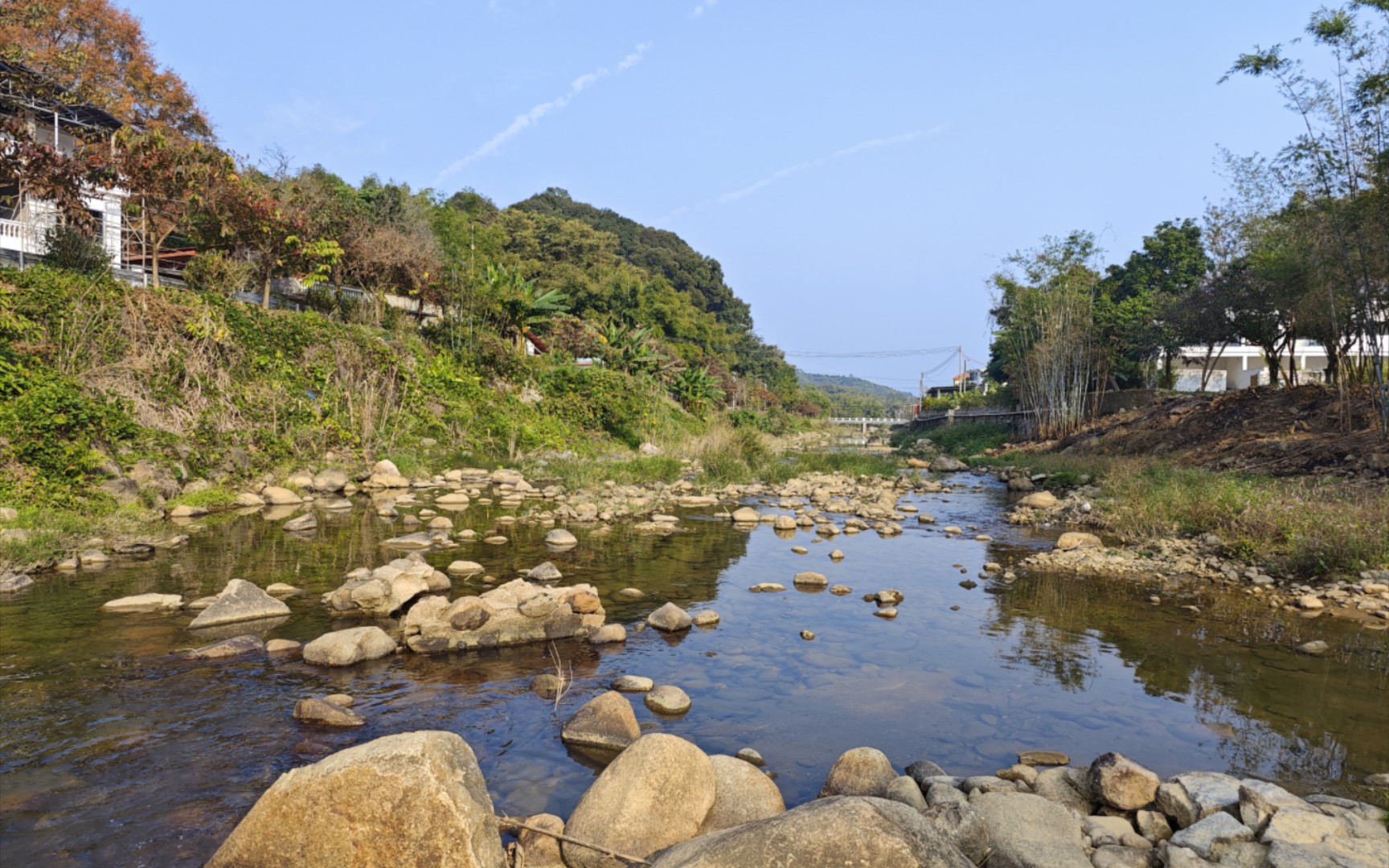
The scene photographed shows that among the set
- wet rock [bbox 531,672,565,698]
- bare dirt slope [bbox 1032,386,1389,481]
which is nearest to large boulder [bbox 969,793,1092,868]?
wet rock [bbox 531,672,565,698]

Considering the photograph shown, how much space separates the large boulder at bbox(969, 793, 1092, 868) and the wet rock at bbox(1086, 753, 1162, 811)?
32 cm

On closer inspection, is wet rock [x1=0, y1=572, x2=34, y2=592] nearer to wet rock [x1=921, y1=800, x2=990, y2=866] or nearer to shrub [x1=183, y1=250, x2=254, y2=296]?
wet rock [x1=921, y1=800, x2=990, y2=866]

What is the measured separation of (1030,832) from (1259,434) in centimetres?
1757

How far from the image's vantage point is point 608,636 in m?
6.36

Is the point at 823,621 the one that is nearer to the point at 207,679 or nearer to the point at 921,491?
the point at 207,679

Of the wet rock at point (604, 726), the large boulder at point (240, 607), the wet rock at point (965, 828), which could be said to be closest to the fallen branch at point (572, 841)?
the wet rock at point (604, 726)

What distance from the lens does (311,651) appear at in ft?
18.4

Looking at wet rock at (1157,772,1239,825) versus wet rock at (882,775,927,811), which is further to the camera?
wet rock at (882,775,927,811)

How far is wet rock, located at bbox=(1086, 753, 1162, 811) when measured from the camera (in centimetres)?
370

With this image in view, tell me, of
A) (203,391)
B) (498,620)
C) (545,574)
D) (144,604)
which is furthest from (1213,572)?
(203,391)

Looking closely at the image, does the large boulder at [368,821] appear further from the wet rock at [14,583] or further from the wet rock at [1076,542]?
the wet rock at [1076,542]

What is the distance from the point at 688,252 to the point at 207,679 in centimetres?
7560

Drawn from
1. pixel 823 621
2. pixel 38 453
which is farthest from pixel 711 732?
pixel 38 453

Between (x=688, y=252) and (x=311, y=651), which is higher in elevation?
(x=688, y=252)
